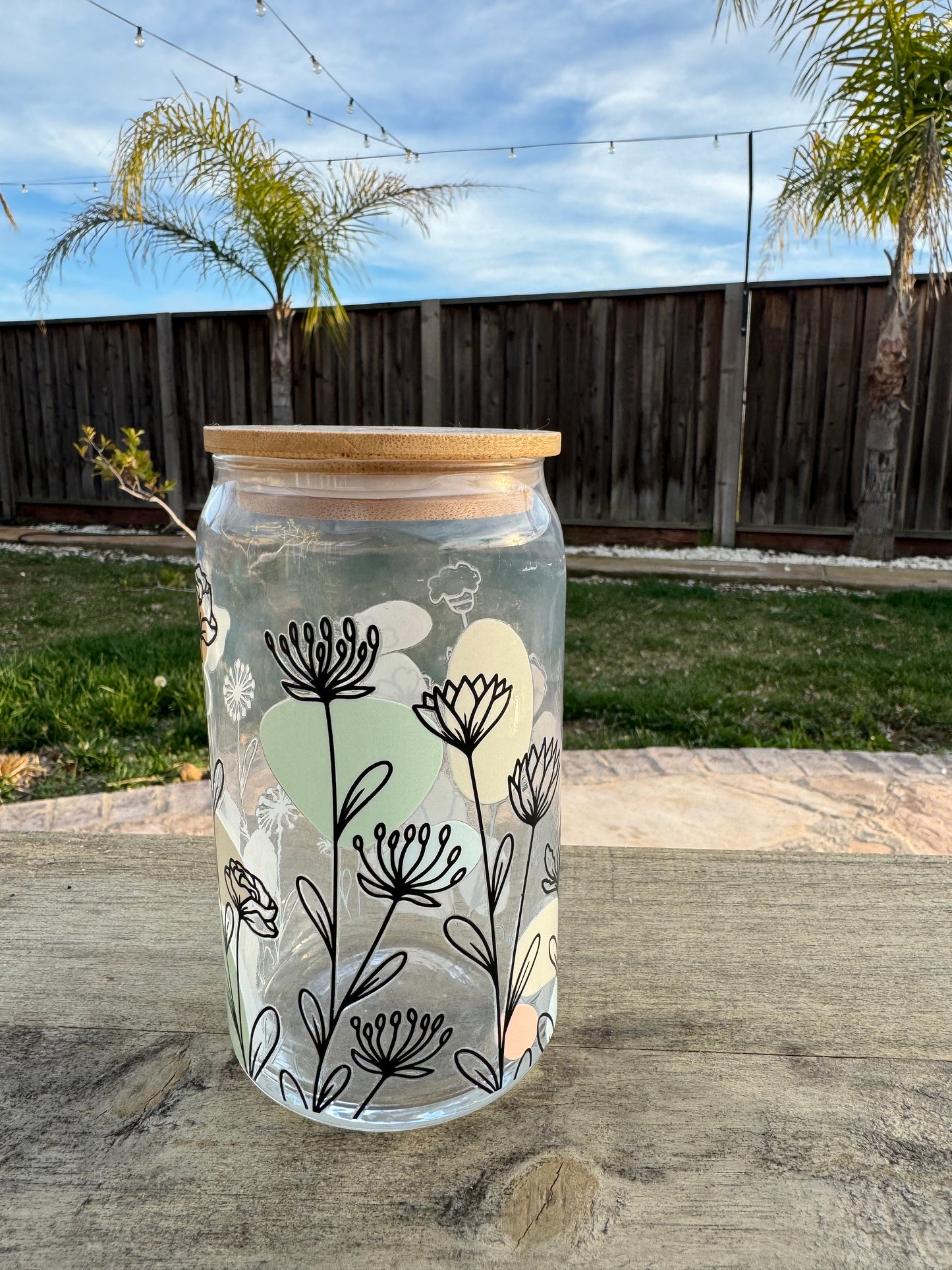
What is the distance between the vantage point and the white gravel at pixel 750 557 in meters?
6.39

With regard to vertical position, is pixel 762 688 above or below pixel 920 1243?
below

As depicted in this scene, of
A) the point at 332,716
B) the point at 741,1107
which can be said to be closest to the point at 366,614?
the point at 332,716

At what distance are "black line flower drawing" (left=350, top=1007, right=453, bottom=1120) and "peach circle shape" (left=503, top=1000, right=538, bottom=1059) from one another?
5 centimetres

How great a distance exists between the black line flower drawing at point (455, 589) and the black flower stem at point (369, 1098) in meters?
0.28

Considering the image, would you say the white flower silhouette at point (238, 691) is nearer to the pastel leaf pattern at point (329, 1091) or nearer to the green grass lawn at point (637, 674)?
the pastel leaf pattern at point (329, 1091)

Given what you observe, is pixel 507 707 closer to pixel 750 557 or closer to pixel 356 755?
pixel 356 755

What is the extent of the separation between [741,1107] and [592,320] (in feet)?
22.3

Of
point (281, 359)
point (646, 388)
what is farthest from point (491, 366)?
point (281, 359)

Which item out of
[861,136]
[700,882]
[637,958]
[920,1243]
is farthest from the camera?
[861,136]

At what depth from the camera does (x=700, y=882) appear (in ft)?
2.91

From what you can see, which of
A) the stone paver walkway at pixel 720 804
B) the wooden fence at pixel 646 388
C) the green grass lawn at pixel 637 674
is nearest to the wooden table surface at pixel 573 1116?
the stone paver walkway at pixel 720 804

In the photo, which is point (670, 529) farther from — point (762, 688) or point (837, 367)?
point (762, 688)

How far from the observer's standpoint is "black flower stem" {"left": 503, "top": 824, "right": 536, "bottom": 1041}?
0.62 metres

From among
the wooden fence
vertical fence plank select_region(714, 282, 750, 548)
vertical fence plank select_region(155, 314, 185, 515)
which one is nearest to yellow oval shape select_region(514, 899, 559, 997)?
the wooden fence
